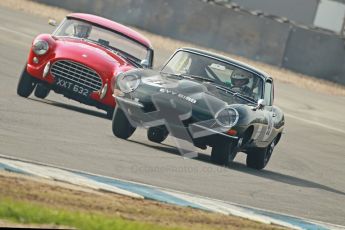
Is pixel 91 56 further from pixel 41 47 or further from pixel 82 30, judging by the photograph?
pixel 82 30

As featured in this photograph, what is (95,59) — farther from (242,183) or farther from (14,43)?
(14,43)

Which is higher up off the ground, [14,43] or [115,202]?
[115,202]

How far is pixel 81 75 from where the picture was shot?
15.6 metres

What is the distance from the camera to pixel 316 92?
29.3 meters

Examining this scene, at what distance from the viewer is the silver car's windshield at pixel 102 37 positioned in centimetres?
1697

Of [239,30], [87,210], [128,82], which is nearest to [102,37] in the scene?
[128,82]

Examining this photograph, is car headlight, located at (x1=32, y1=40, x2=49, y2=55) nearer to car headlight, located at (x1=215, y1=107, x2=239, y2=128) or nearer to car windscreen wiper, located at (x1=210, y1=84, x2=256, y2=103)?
car windscreen wiper, located at (x1=210, y1=84, x2=256, y2=103)

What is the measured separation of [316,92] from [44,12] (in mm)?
8294

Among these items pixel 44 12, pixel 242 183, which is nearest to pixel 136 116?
pixel 242 183

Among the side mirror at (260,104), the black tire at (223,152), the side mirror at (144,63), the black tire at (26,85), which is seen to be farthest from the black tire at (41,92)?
the black tire at (223,152)

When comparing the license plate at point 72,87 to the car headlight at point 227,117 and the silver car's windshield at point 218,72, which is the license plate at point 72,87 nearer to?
the silver car's windshield at point 218,72

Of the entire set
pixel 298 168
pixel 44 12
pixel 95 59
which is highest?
pixel 95 59

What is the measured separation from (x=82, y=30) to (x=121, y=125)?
11.0 ft

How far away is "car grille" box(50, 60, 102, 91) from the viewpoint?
51.3 feet
